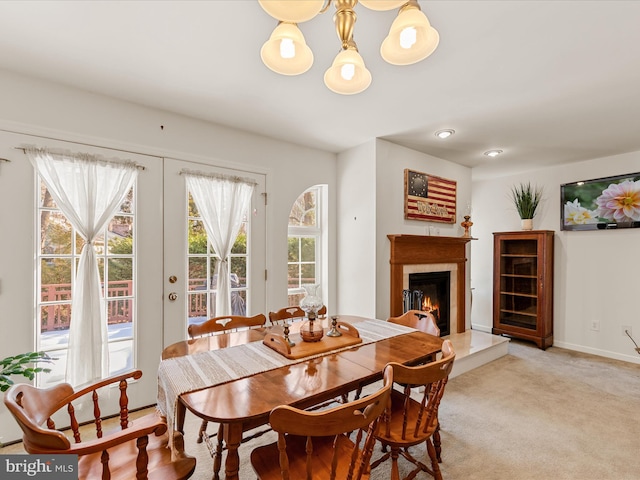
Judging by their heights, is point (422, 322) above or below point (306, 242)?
below

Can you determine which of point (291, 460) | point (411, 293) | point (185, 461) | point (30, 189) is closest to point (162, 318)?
point (30, 189)

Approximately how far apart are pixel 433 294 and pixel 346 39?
138 inches

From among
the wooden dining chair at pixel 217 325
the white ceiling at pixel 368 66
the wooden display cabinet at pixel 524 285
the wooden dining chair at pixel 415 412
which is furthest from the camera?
the wooden display cabinet at pixel 524 285

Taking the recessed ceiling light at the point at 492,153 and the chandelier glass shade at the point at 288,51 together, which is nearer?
the chandelier glass shade at the point at 288,51

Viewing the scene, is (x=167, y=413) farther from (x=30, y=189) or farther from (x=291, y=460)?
(x=30, y=189)

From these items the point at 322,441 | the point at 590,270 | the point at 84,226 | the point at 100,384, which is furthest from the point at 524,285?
the point at 84,226

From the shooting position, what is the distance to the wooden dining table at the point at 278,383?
112 cm

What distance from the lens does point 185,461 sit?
1262 mm

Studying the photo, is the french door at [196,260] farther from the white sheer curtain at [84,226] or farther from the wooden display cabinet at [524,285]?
the wooden display cabinet at [524,285]

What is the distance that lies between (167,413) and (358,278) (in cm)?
245

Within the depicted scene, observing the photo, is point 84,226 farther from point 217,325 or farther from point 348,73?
point 348,73

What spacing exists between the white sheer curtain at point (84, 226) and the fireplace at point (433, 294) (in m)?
3.00

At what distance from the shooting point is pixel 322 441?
139 centimetres

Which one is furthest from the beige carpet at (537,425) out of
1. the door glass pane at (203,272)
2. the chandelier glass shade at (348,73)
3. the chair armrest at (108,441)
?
the chandelier glass shade at (348,73)
